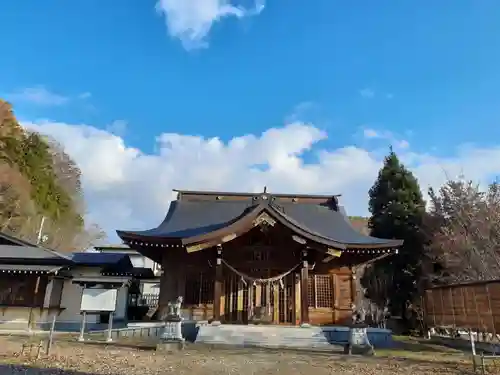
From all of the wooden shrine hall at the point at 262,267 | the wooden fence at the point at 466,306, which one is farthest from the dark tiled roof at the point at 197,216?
the wooden fence at the point at 466,306

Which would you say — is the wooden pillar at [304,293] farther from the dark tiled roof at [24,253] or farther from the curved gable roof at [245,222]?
the dark tiled roof at [24,253]

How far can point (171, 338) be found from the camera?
37.0 ft

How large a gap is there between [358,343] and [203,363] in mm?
5300

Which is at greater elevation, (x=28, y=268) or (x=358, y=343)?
(x=28, y=268)

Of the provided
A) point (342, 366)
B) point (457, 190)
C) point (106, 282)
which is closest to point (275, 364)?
point (342, 366)

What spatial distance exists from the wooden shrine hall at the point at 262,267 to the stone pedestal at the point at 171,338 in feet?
12.3

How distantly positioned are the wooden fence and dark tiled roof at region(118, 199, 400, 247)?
10.5 feet

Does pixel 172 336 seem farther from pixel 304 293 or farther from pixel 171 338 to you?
pixel 304 293

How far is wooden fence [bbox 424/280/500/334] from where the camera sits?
1314 cm

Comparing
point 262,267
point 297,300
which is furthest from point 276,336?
point 262,267

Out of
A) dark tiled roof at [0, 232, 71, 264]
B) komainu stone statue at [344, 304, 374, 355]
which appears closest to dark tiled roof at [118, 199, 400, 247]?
komainu stone statue at [344, 304, 374, 355]

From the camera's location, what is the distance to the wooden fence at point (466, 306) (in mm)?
13142

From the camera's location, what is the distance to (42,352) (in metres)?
9.48

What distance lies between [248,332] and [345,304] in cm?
532
